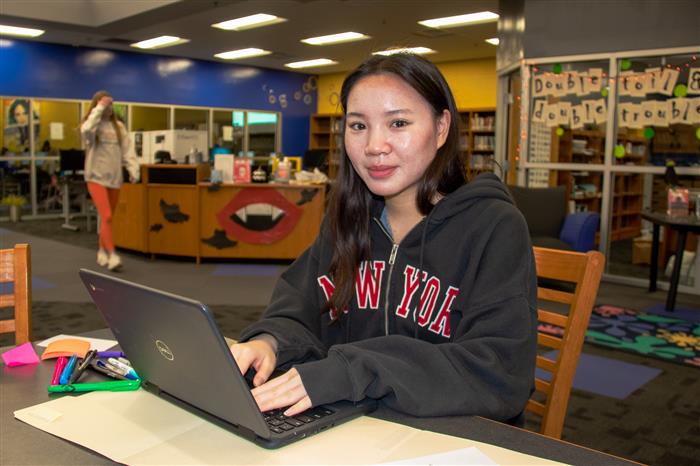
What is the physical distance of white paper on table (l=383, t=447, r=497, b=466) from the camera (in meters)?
0.78

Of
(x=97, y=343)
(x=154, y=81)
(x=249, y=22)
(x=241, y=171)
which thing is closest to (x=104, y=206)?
(x=241, y=171)

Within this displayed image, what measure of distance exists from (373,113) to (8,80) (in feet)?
35.4

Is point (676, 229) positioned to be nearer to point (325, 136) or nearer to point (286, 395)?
point (286, 395)

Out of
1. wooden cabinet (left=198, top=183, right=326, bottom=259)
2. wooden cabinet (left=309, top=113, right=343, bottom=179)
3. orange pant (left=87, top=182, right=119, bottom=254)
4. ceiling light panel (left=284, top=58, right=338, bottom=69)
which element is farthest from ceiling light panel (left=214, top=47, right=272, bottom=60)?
orange pant (left=87, top=182, right=119, bottom=254)

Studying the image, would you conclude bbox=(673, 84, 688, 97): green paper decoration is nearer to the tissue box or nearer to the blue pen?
the tissue box

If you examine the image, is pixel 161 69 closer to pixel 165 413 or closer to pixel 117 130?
pixel 117 130

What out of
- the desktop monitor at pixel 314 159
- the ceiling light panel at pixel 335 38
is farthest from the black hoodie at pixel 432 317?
the desktop monitor at pixel 314 159

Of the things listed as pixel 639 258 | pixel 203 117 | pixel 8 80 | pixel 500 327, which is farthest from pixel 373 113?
pixel 203 117

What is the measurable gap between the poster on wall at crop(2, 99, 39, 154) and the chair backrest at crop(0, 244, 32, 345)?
10.3 metres

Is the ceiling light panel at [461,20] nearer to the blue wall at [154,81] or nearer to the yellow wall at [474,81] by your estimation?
the yellow wall at [474,81]

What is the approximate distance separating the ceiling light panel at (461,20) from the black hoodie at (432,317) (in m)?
6.98

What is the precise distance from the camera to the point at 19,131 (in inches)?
414

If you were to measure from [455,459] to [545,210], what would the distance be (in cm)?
506

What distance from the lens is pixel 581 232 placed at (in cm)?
530
